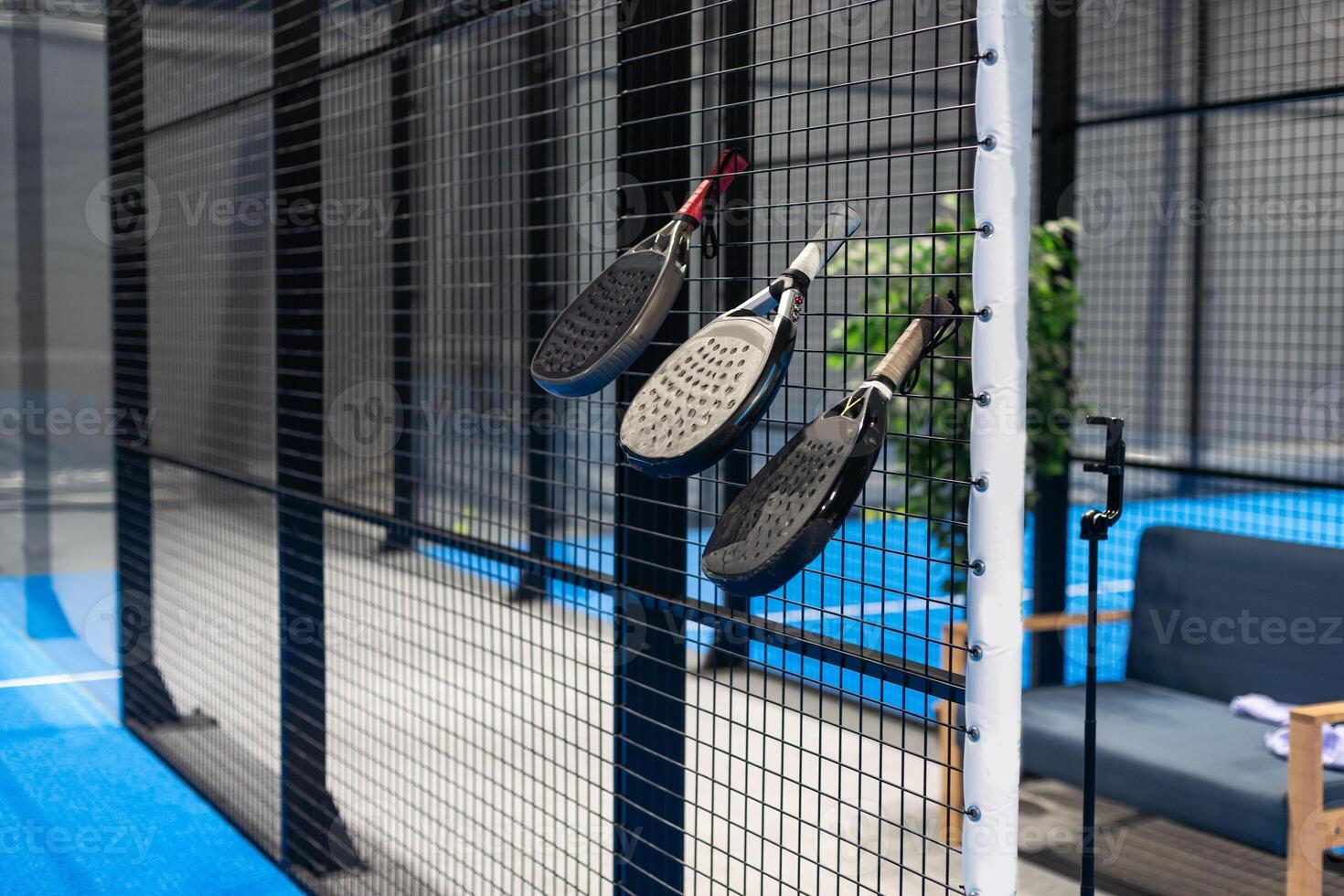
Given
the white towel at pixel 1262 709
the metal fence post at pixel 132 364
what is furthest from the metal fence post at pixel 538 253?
the white towel at pixel 1262 709

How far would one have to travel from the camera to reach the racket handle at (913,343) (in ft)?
3.69

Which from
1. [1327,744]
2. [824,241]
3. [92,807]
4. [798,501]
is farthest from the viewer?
[92,807]

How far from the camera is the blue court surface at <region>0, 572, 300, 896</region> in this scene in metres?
3.27

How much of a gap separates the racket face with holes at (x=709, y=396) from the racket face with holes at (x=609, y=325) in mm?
Answer: 78

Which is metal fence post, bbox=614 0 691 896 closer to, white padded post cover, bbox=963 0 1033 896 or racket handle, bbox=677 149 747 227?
racket handle, bbox=677 149 747 227

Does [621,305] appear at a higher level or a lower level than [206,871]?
higher

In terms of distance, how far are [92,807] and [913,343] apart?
348 centimetres

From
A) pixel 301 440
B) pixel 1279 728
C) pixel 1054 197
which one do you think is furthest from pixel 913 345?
pixel 1054 197

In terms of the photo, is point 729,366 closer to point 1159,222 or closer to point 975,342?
point 975,342

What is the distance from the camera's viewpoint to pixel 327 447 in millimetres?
2980

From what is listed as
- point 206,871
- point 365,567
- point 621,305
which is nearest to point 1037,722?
point 365,567

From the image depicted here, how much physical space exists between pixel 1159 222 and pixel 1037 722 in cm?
867

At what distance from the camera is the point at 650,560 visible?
1.79 metres

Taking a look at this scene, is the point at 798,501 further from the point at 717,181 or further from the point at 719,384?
the point at 717,181
